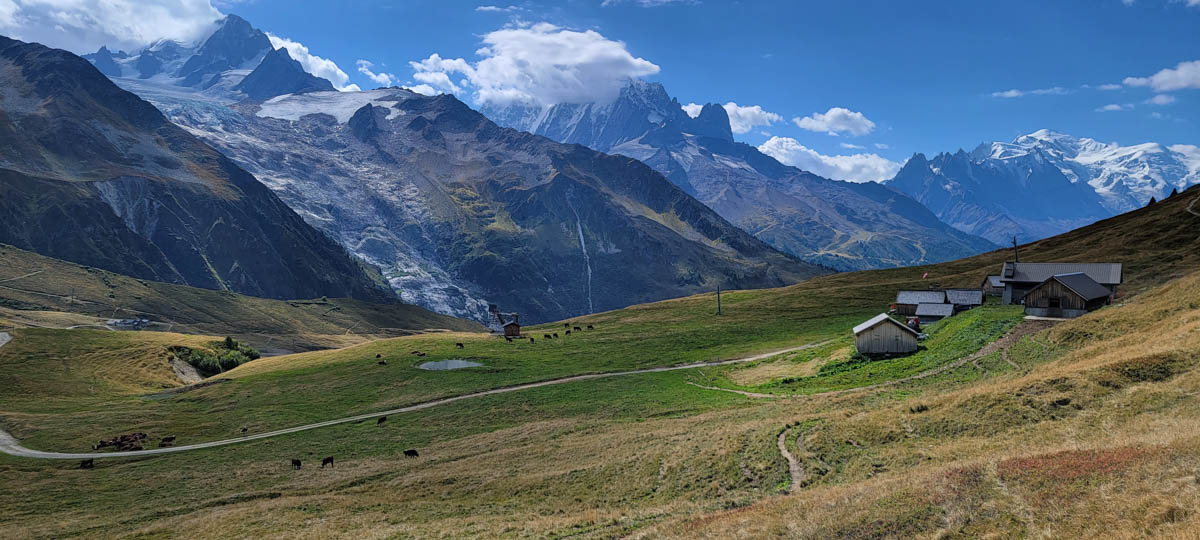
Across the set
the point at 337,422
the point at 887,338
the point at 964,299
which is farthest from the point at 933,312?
the point at 337,422

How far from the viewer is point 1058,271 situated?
83.9 meters

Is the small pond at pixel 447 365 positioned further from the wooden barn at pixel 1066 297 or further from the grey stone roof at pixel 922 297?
the wooden barn at pixel 1066 297

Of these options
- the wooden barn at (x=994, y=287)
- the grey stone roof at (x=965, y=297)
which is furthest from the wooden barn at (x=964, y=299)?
the wooden barn at (x=994, y=287)

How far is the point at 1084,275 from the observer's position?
7481 cm

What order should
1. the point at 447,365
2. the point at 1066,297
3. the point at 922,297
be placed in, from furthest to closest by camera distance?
the point at 922,297, the point at 447,365, the point at 1066,297

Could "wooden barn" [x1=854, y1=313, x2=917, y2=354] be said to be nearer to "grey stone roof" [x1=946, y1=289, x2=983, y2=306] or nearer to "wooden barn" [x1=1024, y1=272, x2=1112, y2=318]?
"wooden barn" [x1=1024, y1=272, x2=1112, y2=318]

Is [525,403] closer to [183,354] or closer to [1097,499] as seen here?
[1097,499]

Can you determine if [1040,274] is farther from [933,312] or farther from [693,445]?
[693,445]

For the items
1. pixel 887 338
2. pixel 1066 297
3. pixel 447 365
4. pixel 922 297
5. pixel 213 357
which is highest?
pixel 1066 297

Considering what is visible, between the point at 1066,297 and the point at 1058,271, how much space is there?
16968 mm

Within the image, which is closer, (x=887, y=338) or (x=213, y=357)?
(x=887, y=338)

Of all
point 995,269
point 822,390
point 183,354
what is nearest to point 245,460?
point 822,390

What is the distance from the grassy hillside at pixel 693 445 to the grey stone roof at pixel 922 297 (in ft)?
55.9

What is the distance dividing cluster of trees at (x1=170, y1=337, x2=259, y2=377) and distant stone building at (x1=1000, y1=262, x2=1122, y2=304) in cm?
13799
